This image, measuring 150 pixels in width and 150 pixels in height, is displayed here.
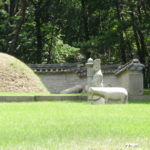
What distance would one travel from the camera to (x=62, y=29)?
37438mm

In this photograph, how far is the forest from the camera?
3117 centimetres

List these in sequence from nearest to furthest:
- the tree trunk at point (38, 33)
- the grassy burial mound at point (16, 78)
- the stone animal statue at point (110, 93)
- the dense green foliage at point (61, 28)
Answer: the stone animal statue at point (110, 93) → the grassy burial mound at point (16, 78) → the dense green foliage at point (61, 28) → the tree trunk at point (38, 33)

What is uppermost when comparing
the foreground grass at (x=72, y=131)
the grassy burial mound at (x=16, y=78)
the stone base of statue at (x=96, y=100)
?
the grassy burial mound at (x=16, y=78)

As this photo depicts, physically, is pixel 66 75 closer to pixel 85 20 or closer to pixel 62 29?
pixel 85 20

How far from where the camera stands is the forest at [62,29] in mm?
31172

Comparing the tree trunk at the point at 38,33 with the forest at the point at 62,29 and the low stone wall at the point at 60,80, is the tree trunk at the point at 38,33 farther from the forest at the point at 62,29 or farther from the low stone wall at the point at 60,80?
the low stone wall at the point at 60,80

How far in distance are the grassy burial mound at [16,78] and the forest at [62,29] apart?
1053 cm

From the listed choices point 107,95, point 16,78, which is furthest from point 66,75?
point 107,95

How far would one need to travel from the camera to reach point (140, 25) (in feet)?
79.2

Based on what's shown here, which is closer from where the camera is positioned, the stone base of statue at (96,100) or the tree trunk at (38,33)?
the stone base of statue at (96,100)

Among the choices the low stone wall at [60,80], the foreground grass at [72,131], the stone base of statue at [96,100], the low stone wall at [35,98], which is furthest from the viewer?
the low stone wall at [60,80]

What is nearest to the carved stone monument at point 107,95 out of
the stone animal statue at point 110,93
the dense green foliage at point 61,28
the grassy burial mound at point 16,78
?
the stone animal statue at point 110,93

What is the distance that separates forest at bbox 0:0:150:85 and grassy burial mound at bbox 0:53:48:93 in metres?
10.5

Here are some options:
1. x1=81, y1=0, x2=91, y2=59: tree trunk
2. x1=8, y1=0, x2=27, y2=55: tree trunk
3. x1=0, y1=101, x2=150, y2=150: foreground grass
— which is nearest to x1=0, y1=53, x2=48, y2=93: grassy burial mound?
x1=0, y1=101, x2=150, y2=150: foreground grass
